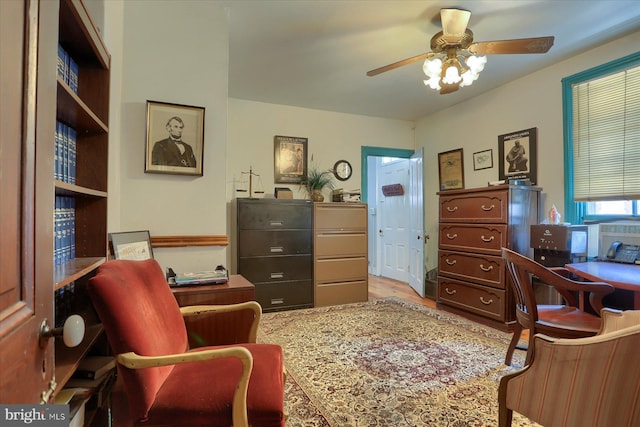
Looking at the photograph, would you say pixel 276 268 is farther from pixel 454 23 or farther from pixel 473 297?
pixel 454 23

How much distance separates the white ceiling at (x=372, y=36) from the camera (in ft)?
7.38

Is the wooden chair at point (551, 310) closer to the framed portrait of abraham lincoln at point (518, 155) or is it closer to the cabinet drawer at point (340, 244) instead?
the framed portrait of abraham lincoln at point (518, 155)

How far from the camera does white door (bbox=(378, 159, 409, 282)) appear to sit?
5141 millimetres

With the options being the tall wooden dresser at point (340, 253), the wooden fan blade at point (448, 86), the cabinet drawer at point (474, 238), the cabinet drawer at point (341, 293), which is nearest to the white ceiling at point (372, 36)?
the wooden fan blade at point (448, 86)

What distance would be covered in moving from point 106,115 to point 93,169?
271 mm

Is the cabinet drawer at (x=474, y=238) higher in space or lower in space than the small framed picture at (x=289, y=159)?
lower

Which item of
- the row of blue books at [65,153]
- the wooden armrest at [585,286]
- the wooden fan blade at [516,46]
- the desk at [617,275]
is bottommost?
the wooden armrest at [585,286]

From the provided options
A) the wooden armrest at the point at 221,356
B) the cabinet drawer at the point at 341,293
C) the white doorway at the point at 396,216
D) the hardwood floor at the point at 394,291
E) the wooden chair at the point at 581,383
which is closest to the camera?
the wooden chair at the point at 581,383

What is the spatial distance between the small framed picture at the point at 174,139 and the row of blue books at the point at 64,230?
0.71 metres

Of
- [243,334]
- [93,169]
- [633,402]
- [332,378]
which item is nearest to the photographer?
[633,402]

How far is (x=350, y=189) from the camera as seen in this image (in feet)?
15.0

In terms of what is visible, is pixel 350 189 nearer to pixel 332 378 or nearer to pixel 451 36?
pixel 451 36

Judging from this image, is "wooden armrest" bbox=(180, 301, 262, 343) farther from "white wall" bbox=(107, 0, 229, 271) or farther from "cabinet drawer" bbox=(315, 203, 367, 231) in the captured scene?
"cabinet drawer" bbox=(315, 203, 367, 231)

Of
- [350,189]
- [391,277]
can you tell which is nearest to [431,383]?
[350,189]
